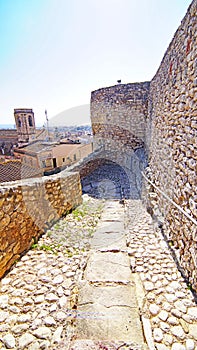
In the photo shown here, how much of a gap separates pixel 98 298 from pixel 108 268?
1.86ft

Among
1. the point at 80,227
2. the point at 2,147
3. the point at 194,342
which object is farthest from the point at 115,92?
the point at 2,147

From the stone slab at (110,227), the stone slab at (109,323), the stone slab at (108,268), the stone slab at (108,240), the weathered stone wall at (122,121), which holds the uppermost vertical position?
the weathered stone wall at (122,121)

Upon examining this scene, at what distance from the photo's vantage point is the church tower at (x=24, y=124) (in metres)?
30.5

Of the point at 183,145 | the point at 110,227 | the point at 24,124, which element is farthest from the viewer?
the point at 24,124

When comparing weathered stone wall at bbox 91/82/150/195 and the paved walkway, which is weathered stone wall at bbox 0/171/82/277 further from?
weathered stone wall at bbox 91/82/150/195

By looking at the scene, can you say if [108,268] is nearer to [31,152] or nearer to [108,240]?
[108,240]

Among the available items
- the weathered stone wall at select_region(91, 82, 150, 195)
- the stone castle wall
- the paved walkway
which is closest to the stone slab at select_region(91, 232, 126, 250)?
the paved walkway

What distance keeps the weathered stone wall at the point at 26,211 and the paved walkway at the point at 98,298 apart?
21 cm

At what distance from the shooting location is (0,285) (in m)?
2.40

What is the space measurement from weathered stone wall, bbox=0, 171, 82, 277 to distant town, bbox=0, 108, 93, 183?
3896 mm

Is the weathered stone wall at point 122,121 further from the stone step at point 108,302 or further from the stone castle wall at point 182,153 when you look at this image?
the stone step at point 108,302

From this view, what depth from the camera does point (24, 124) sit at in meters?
30.8

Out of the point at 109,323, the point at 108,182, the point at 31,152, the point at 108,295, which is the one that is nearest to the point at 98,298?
the point at 108,295

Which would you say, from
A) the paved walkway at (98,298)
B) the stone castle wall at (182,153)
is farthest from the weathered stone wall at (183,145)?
the paved walkway at (98,298)
